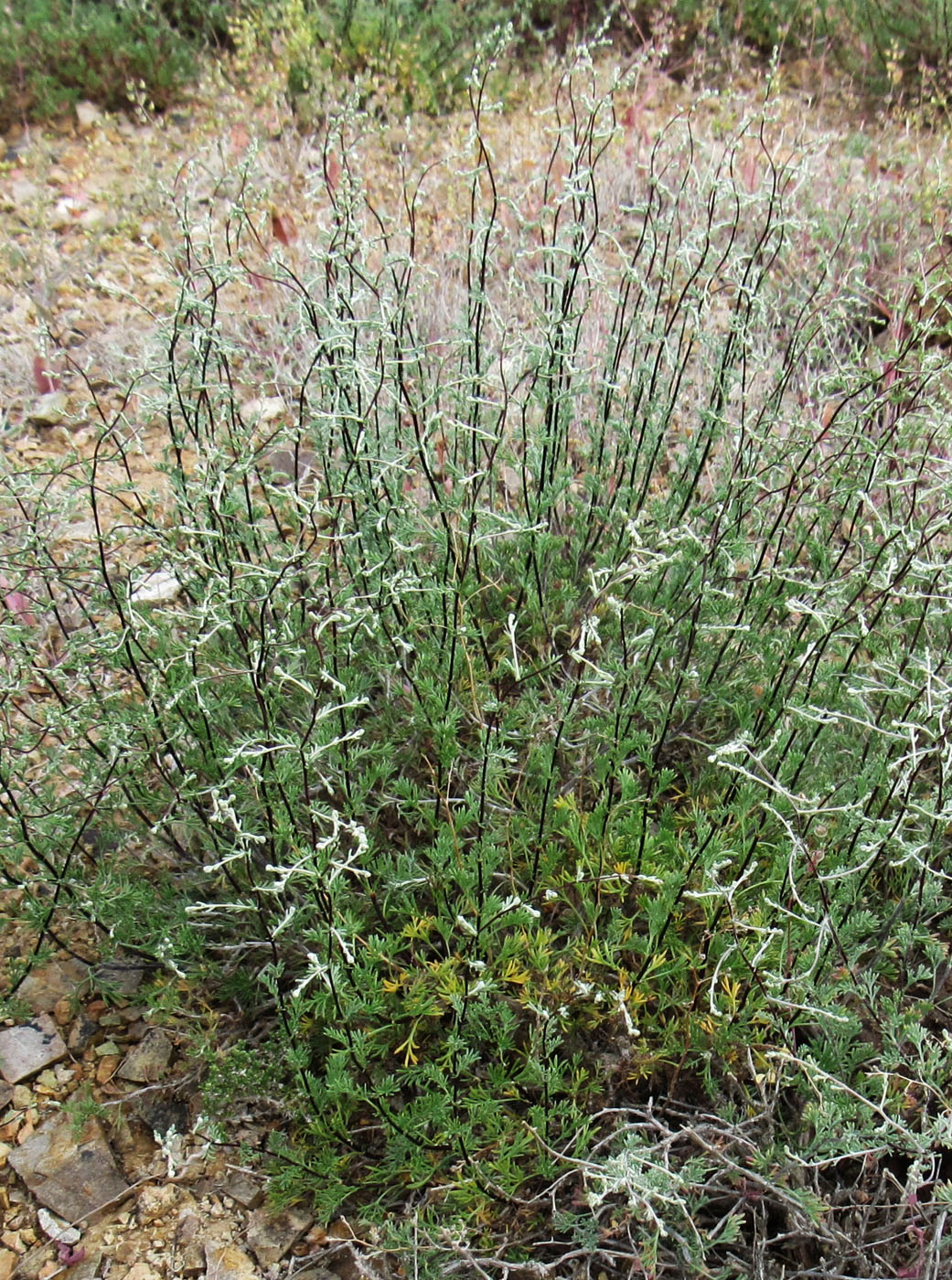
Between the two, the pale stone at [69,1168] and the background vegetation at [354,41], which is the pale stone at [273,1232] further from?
the background vegetation at [354,41]

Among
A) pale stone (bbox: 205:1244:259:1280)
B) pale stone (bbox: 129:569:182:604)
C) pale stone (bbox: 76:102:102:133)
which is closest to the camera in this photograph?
pale stone (bbox: 205:1244:259:1280)

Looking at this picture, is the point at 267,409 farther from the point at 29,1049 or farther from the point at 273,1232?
the point at 273,1232

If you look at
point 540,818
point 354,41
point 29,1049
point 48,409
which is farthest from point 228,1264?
point 354,41

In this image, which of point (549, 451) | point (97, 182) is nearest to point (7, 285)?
point (97, 182)

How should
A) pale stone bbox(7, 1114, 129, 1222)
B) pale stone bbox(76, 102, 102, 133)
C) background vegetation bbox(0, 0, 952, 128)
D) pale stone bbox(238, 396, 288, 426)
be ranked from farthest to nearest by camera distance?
pale stone bbox(76, 102, 102, 133)
background vegetation bbox(0, 0, 952, 128)
pale stone bbox(238, 396, 288, 426)
pale stone bbox(7, 1114, 129, 1222)

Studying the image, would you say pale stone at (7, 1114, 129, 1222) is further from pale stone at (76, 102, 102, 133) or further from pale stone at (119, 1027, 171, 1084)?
pale stone at (76, 102, 102, 133)

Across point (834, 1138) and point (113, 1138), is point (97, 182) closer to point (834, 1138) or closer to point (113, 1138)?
point (113, 1138)

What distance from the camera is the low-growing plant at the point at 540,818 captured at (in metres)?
2.27

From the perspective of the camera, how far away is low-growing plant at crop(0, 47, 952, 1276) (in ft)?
7.43

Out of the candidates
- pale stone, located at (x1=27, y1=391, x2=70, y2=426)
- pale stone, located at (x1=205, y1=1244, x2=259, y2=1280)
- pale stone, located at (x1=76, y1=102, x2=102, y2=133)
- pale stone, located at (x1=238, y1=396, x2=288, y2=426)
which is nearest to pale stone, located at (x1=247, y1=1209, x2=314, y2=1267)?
pale stone, located at (x1=205, y1=1244, x2=259, y2=1280)

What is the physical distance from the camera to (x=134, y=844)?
3.05m

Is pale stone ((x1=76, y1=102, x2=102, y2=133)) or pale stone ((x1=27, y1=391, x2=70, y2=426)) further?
pale stone ((x1=76, y1=102, x2=102, y2=133))

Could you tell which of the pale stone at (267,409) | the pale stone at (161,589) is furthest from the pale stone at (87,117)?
the pale stone at (161,589)

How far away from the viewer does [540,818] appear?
272 cm
